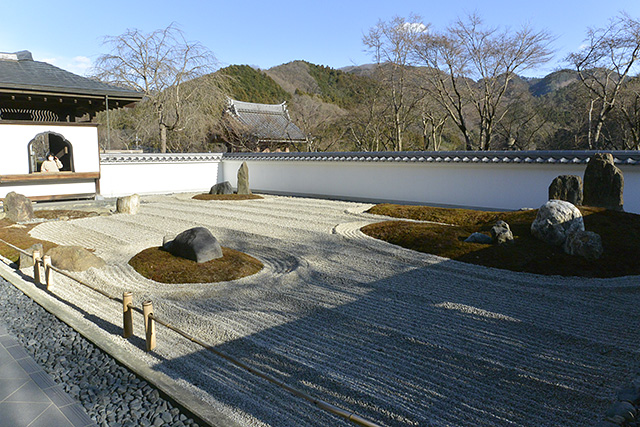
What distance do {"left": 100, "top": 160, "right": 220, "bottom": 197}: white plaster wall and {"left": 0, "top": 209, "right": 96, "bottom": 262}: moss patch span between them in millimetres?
3559

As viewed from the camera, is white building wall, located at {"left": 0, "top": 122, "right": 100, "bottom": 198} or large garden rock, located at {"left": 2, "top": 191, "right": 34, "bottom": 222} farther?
white building wall, located at {"left": 0, "top": 122, "right": 100, "bottom": 198}

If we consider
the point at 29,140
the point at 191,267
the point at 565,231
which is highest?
the point at 29,140

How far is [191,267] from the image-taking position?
5.53 meters

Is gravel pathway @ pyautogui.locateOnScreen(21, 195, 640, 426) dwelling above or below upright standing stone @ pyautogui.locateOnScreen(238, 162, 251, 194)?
below

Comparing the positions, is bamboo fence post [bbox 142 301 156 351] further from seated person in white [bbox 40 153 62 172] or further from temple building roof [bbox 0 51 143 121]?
seated person in white [bbox 40 153 62 172]

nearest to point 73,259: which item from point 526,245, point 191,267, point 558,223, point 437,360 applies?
point 191,267

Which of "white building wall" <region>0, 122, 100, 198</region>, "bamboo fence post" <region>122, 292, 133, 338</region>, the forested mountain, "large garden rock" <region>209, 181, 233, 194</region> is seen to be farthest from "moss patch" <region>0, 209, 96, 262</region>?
the forested mountain

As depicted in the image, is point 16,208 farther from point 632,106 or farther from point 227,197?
point 632,106

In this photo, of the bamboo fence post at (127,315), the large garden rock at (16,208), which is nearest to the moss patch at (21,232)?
the large garden rock at (16,208)

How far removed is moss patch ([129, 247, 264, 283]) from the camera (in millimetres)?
5332

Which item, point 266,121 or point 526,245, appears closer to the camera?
point 526,245

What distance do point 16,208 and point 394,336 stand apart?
9.47 m

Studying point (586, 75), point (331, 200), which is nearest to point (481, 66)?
point (586, 75)

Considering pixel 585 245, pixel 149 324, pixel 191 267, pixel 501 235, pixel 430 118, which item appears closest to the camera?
pixel 149 324
